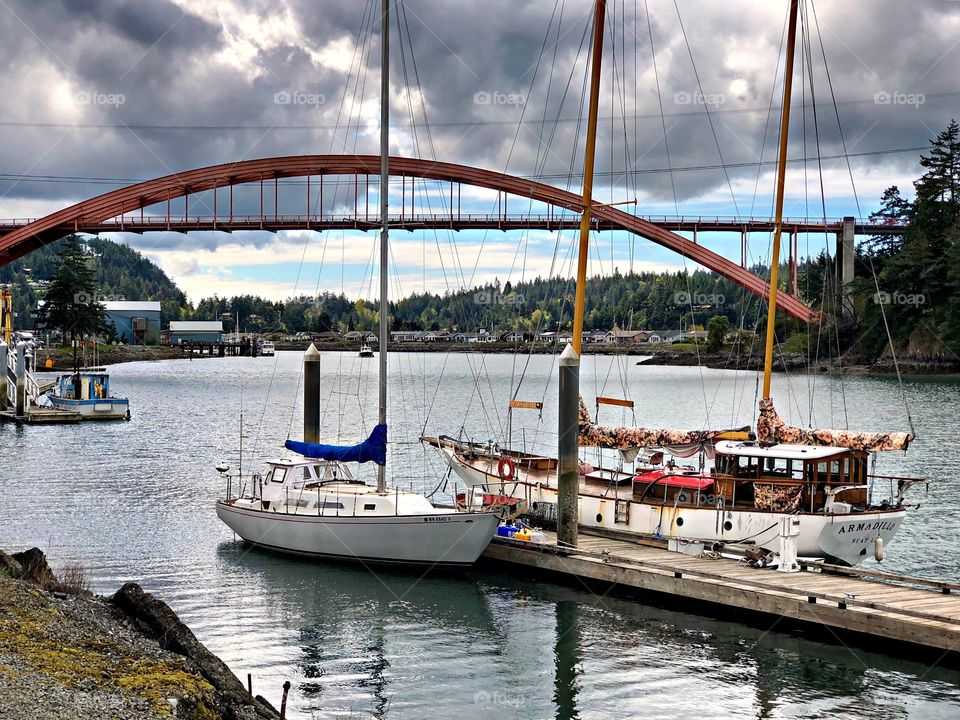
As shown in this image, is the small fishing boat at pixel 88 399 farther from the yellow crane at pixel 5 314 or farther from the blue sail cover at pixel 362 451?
the blue sail cover at pixel 362 451

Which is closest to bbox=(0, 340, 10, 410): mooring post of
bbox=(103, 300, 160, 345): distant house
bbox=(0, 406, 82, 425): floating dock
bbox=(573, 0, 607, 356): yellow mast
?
bbox=(0, 406, 82, 425): floating dock

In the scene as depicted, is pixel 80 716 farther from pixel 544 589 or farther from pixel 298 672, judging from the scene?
pixel 544 589

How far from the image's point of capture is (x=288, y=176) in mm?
92250

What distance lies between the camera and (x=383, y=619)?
20.2 meters

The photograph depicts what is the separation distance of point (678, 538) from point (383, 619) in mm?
6748

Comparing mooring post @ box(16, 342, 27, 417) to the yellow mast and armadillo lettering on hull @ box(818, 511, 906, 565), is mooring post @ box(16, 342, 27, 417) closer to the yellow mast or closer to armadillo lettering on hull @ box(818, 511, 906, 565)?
the yellow mast

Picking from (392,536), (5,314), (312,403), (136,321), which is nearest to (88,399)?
(5,314)

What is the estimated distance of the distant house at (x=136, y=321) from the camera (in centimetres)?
19125

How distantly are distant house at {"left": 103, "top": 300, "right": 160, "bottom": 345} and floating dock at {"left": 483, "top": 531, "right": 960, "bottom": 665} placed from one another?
589ft

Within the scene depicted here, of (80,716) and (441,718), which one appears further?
(441,718)

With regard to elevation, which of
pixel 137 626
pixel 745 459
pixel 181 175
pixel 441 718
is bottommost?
pixel 441 718

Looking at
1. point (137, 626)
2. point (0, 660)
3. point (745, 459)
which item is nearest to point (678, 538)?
point (745, 459)

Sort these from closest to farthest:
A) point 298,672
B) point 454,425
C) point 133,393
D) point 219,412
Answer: point 298,672 < point 454,425 < point 219,412 < point 133,393

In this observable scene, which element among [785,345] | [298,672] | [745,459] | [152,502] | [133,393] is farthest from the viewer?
[785,345]
